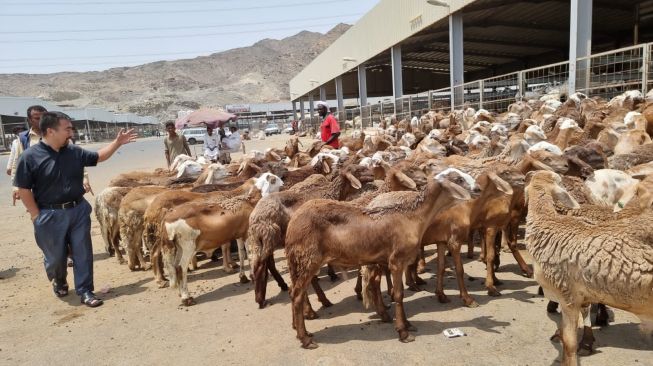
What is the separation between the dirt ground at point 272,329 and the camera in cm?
422

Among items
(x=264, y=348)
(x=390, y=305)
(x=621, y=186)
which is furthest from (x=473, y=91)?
(x=264, y=348)

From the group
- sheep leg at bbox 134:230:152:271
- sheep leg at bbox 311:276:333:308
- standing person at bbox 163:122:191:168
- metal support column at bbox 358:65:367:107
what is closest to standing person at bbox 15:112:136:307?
sheep leg at bbox 134:230:152:271

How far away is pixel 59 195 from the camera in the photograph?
6.14 metres

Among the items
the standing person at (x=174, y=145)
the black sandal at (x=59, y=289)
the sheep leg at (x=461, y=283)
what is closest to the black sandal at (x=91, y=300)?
the black sandal at (x=59, y=289)

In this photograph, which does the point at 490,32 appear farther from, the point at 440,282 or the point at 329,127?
the point at 440,282

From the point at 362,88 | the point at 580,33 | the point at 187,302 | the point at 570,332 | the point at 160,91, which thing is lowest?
the point at 187,302

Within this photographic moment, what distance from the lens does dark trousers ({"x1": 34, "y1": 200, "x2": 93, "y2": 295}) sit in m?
6.16

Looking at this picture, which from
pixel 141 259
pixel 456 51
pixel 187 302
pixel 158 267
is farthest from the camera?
pixel 456 51

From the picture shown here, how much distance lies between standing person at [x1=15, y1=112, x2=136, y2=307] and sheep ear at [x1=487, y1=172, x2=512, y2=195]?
520cm

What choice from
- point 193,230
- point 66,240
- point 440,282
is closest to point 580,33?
point 440,282

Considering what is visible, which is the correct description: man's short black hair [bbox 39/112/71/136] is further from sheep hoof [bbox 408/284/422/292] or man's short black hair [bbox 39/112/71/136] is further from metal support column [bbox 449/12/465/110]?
metal support column [bbox 449/12/465/110]

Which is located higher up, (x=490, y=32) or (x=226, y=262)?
(x=490, y=32)

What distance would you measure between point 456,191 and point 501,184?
26.9 inches

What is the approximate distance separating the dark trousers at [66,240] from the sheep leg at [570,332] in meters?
6.21
